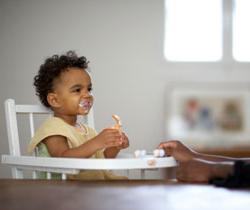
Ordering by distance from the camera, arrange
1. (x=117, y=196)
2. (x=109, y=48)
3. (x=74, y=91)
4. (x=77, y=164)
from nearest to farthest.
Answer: (x=117, y=196), (x=77, y=164), (x=74, y=91), (x=109, y=48)

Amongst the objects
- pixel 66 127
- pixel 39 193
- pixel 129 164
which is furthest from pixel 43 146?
pixel 39 193

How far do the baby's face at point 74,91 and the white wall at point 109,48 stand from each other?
277cm

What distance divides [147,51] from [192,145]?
3.30 ft

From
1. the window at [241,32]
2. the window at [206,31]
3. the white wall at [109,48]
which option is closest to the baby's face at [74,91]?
the white wall at [109,48]

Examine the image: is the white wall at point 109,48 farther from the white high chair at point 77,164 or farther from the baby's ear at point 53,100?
the white high chair at point 77,164

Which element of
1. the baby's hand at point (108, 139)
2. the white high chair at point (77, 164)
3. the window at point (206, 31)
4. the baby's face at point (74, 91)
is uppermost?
the window at point (206, 31)

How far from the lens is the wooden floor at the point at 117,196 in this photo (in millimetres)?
610

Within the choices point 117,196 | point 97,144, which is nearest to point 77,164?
point 97,144

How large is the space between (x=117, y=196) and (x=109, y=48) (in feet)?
12.0

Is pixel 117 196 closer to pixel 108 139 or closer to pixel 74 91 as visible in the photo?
pixel 108 139

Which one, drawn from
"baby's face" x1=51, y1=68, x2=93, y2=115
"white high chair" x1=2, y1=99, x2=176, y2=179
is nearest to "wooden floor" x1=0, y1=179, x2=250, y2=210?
"white high chair" x1=2, y1=99, x2=176, y2=179

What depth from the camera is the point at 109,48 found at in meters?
4.28

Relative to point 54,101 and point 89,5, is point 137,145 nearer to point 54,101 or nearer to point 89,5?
point 89,5

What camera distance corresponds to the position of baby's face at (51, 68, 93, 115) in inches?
56.6
